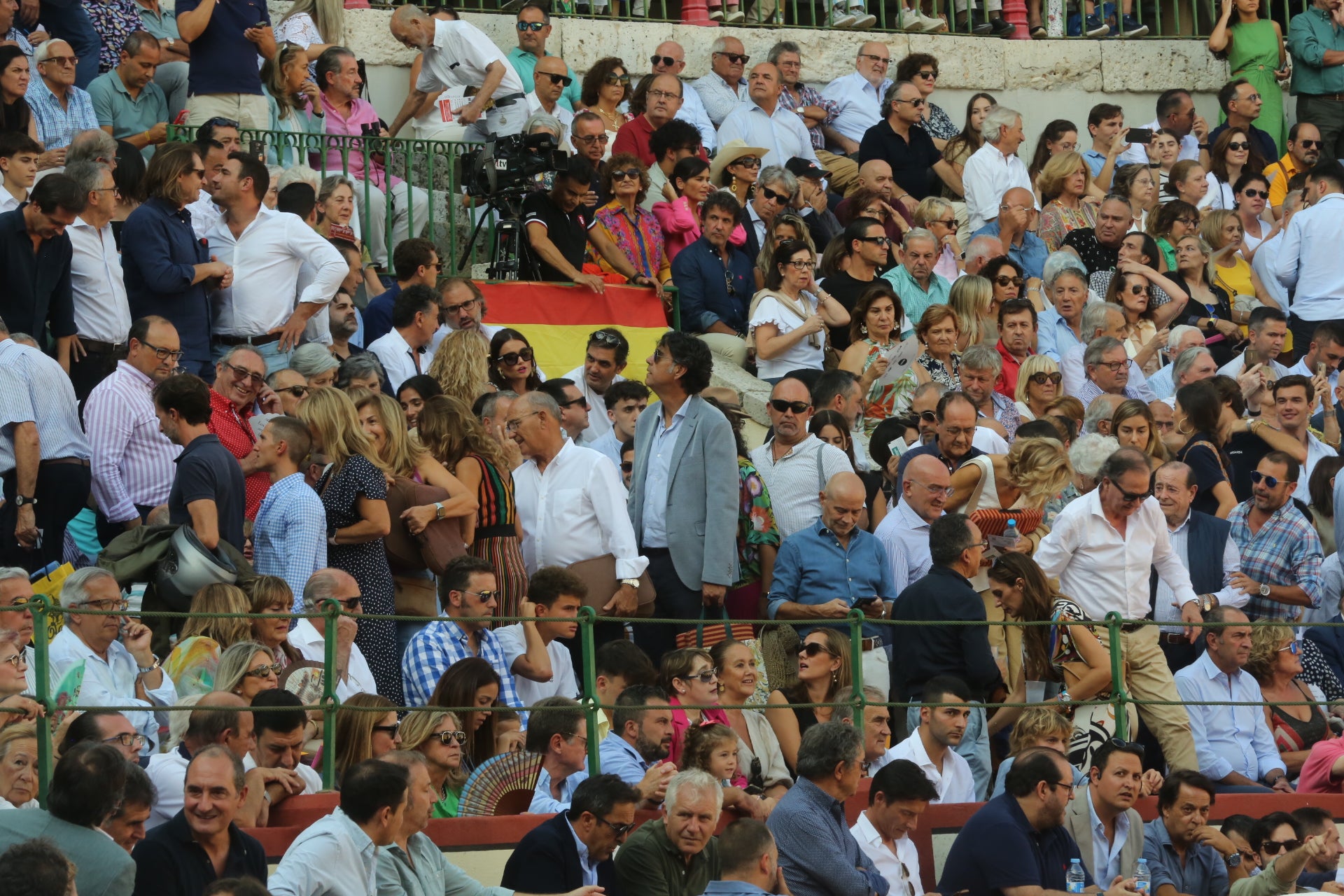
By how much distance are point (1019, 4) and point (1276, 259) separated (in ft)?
17.9

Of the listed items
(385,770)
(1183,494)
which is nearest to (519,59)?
(1183,494)

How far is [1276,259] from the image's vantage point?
15.5 metres

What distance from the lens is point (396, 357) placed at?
465 inches

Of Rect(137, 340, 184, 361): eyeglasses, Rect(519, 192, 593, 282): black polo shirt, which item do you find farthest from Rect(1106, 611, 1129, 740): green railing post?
Rect(519, 192, 593, 282): black polo shirt

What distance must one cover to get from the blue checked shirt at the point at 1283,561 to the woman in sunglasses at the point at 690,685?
11.8 ft

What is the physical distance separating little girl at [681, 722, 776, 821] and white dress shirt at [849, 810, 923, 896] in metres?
0.37

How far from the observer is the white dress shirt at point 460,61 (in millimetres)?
14984

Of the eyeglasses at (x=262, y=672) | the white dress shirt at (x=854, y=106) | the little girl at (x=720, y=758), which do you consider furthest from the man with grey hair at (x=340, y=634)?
the white dress shirt at (x=854, y=106)

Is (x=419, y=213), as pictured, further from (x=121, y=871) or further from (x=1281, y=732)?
(x=121, y=871)

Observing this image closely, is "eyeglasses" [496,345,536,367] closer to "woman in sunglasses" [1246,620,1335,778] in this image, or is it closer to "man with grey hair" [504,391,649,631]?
"man with grey hair" [504,391,649,631]

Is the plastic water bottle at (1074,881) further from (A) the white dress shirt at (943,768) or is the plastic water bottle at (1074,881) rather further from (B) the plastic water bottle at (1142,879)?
(A) the white dress shirt at (943,768)

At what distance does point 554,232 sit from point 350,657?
556cm

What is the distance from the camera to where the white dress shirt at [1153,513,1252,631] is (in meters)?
10.7

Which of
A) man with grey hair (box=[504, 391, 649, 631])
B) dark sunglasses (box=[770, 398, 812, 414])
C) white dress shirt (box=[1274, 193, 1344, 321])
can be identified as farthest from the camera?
white dress shirt (box=[1274, 193, 1344, 321])
